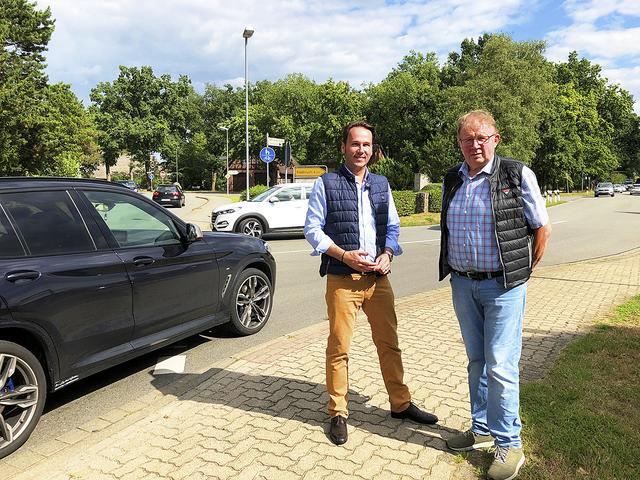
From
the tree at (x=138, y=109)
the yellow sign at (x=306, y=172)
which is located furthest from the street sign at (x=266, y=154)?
the tree at (x=138, y=109)

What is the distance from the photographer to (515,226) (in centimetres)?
271

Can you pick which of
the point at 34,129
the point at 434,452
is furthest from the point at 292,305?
the point at 34,129

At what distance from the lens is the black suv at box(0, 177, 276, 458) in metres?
3.14

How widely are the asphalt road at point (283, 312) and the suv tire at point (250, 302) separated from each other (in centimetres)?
15

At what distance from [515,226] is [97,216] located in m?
3.05

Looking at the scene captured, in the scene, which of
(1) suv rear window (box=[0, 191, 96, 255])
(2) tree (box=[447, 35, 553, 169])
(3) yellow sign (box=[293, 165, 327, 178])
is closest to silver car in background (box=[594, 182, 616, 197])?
(2) tree (box=[447, 35, 553, 169])

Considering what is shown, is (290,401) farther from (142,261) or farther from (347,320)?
(142,261)

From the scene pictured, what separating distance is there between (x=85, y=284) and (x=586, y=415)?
3.57 meters

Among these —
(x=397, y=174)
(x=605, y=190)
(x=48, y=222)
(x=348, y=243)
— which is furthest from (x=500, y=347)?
(x=605, y=190)

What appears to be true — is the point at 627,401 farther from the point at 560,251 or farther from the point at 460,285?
the point at 560,251

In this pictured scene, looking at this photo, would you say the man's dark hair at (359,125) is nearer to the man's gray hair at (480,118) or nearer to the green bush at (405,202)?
the man's gray hair at (480,118)

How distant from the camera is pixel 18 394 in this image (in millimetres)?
3117

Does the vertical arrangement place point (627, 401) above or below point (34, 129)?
below

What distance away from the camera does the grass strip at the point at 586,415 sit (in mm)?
2801
